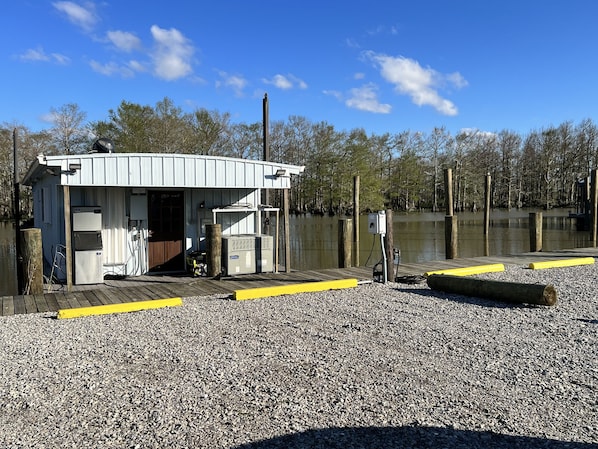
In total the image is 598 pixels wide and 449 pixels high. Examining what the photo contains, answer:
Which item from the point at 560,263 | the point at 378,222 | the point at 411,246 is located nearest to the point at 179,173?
the point at 378,222

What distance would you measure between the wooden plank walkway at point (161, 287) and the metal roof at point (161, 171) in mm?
1934

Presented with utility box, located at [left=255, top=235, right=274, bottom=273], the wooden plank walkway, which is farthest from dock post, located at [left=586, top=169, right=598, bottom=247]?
utility box, located at [left=255, top=235, right=274, bottom=273]

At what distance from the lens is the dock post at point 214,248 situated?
9.29 metres

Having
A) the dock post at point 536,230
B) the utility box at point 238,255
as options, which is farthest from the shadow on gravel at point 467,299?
the dock post at point 536,230

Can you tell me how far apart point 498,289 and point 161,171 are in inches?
256

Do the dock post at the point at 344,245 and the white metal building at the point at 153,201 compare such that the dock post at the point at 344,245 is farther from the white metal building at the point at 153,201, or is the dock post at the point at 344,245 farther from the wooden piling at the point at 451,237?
the wooden piling at the point at 451,237

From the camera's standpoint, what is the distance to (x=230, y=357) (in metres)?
4.68

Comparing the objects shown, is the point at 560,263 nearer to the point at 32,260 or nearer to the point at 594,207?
the point at 594,207

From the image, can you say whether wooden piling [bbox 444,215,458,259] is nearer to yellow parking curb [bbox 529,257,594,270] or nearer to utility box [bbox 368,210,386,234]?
yellow parking curb [bbox 529,257,594,270]

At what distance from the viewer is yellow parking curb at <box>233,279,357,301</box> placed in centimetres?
771

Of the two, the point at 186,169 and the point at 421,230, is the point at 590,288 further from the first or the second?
the point at 421,230

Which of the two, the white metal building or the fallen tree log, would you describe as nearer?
the fallen tree log

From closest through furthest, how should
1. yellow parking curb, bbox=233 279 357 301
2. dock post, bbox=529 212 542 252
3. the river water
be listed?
1. yellow parking curb, bbox=233 279 357 301
2. dock post, bbox=529 212 542 252
3. the river water

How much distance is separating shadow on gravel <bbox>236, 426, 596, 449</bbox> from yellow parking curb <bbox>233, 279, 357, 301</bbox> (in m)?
4.71
